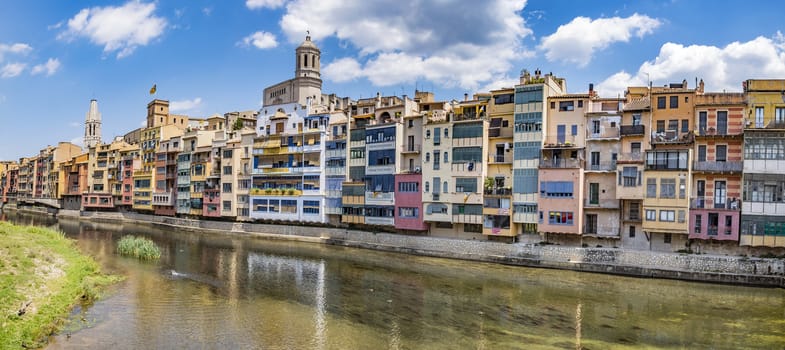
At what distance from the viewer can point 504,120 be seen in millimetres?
47875

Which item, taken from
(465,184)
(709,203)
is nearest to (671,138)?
(709,203)

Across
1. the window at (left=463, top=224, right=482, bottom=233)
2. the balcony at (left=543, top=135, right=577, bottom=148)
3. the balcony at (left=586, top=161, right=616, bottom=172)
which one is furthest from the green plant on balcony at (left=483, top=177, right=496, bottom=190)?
the balcony at (left=586, top=161, right=616, bottom=172)

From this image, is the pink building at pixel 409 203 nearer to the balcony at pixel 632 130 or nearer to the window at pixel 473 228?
the window at pixel 473 228

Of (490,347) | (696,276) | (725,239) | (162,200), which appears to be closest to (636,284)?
(696,276)

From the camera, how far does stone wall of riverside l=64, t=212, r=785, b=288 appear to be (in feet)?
116

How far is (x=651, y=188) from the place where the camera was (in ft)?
130

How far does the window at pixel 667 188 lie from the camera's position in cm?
3883

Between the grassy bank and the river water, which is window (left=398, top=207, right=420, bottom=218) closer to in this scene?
the river water

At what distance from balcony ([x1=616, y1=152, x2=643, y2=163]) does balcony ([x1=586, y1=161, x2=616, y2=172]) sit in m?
0.78

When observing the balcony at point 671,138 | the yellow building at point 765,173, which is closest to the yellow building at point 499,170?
the balcony at point 671,138

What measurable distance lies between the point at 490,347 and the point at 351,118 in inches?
1549

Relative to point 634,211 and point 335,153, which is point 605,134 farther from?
point 335,153

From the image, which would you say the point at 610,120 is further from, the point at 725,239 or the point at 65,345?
the point at 65,345

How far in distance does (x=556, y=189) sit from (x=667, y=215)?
8099 mm
